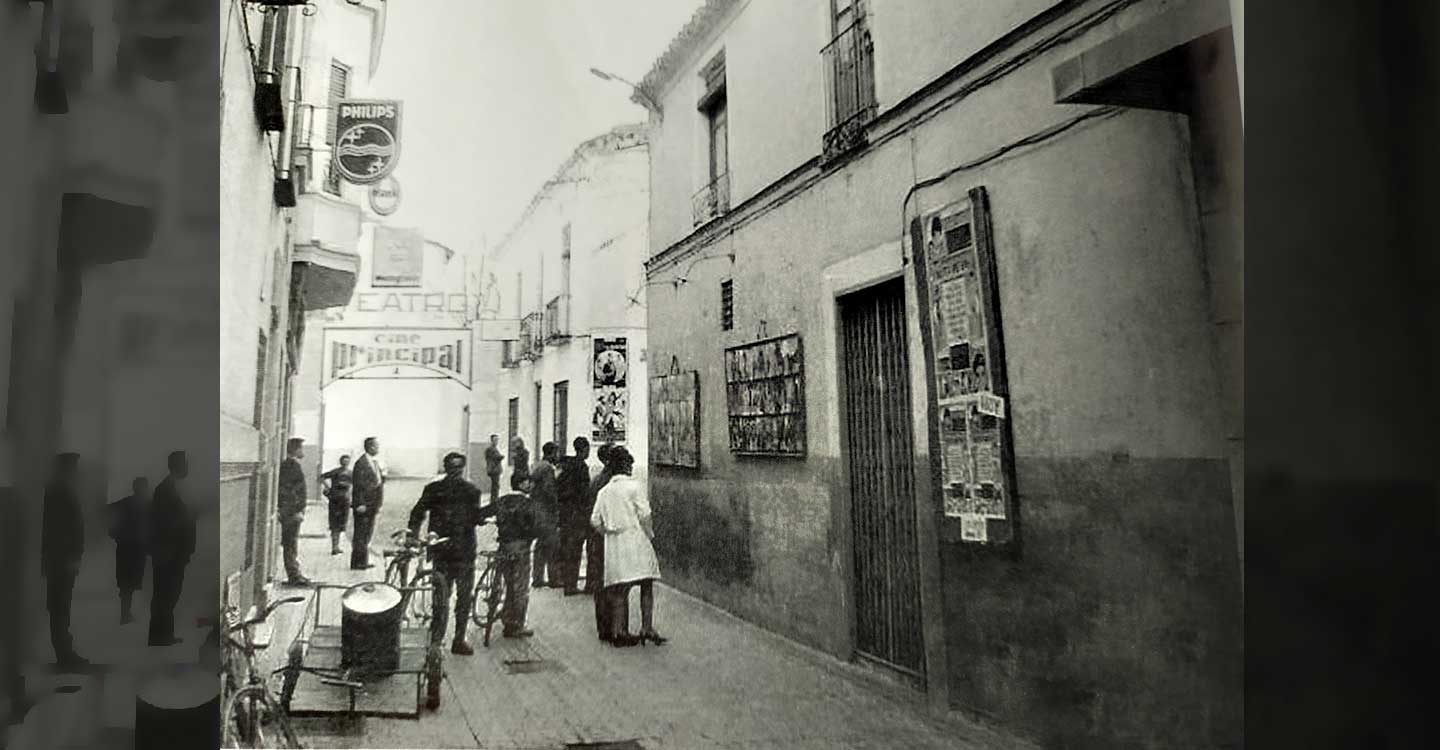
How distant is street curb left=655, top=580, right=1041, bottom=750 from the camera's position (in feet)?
5.63

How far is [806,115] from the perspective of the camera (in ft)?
6.28

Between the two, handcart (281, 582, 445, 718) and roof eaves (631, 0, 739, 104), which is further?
roof eaves (631, 0, 739, 104)

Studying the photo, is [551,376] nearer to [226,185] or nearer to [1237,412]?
[226,185]

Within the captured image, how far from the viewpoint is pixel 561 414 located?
1.88m

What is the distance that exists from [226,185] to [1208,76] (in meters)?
2.02

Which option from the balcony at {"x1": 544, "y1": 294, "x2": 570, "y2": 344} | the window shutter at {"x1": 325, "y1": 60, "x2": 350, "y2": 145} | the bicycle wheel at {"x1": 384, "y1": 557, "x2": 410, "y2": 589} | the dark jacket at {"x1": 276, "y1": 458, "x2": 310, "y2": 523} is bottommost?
the bicycle wheel at {"x1": 384, "y1": 557, "x2": 410, "y2": 589}

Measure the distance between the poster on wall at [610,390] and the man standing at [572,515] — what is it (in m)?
0.07

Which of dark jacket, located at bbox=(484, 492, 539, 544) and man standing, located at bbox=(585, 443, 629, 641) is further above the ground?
dark jacket, located at bbox=(484, 492, 539, 544)
